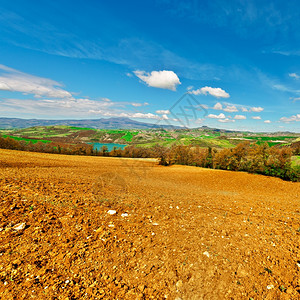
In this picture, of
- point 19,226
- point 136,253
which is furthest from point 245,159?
point 19,226

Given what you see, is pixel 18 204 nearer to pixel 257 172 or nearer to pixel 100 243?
pixel 100 243

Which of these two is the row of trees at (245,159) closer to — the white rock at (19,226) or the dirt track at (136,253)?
the dirt track at (136,253)

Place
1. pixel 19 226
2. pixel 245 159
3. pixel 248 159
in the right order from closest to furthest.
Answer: pixel 19 226, pixel 248 159, pixel 245 159

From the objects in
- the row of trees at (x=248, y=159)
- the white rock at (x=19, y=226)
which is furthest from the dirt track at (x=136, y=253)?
the row of trees at (x=248, y=159)

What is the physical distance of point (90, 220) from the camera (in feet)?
18.9

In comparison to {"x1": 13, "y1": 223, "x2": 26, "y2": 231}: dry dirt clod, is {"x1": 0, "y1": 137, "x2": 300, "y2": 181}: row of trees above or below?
below

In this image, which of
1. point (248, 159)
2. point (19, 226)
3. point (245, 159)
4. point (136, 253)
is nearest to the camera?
point (136, 253)

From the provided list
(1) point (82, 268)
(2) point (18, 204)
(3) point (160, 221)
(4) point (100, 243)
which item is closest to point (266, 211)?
(3) point (160, 221)

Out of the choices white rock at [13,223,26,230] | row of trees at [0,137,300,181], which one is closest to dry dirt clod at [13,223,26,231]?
white rock at [13,223,26,230]

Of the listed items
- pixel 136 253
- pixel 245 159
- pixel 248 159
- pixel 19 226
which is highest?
pixel 19 226

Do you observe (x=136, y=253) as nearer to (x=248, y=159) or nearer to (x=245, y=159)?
(x=248, y=159)

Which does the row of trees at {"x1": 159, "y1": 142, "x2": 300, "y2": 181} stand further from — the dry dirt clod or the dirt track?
the dry dirt clod

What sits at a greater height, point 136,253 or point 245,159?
point 136,253

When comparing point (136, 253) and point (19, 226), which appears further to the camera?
point (19, 226)
